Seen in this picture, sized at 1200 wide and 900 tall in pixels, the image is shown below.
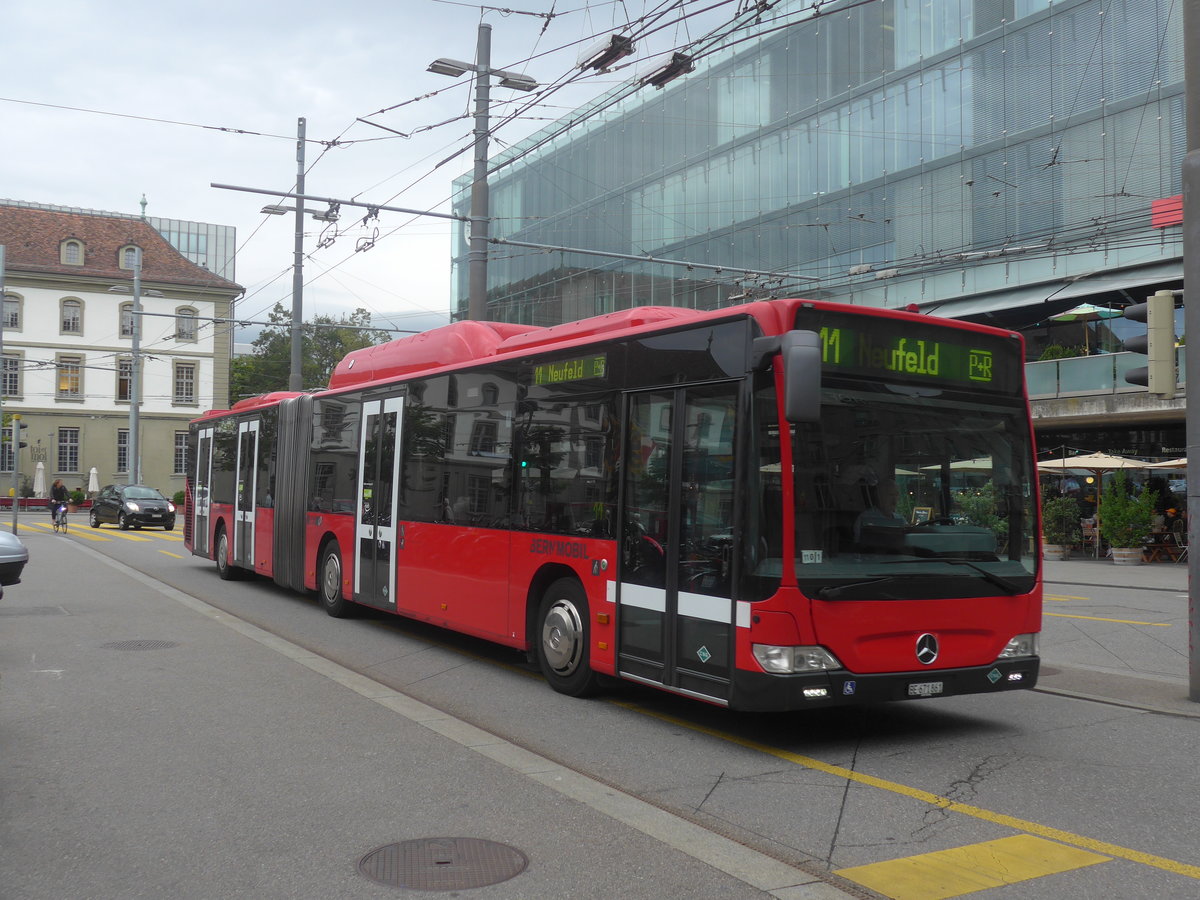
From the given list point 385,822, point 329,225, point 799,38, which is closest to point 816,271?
point 799,38

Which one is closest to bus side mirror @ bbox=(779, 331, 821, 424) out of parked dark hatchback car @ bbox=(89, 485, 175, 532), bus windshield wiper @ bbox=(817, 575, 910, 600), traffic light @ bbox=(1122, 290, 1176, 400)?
bus windshield wiper @ bbox=(817, 575, 910, 600)

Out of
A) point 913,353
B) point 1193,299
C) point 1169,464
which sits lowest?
point 1169,464

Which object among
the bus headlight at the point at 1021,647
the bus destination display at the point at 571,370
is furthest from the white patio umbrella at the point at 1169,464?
the bus destination display at the point at 571,370

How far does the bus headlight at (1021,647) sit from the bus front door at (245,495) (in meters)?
12.5

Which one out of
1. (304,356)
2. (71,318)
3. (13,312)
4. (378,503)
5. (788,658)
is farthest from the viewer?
(304,356)

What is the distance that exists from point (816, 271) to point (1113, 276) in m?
9.32

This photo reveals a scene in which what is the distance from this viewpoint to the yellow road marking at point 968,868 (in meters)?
4.71

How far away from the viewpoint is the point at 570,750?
23.6 feet

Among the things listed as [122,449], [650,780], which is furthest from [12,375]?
[650,780]

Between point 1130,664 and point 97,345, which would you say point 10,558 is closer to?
point 1130,664

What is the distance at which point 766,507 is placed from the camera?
6926 millimetres

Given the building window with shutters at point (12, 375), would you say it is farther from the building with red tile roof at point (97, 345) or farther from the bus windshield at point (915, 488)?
the bus windshield at point (915, 488)

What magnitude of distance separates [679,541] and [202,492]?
49.5ft

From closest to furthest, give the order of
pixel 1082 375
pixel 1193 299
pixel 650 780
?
pixel 650 780, pixel 1193 299, pixel 1082 375
